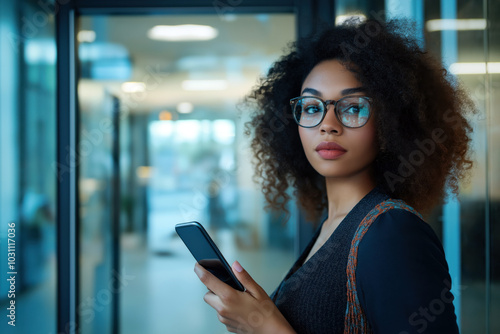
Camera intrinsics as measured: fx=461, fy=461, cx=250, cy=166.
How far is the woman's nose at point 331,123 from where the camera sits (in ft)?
3.64

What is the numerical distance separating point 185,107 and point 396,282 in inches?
141

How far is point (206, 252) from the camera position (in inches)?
43.1

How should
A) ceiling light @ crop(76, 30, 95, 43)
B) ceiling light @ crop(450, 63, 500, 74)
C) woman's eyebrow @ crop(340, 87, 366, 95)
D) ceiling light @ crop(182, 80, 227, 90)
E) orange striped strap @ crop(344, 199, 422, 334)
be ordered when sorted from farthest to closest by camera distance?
ceiling light @ crop(182, 80, 227, 90), ceiling light @ crop(76, 30, 95, 43), ceiling light @ crop(450, 63, 500, 74), woman's eyebrow @ crop(340, 87, 366, 95), orange striped strap @ crop(344, 199, 422, 334)

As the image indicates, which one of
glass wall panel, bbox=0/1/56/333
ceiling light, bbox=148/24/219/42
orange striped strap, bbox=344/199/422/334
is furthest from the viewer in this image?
ceiling light, bbox=148/24/219/42

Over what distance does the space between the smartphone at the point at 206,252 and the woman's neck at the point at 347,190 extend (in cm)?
34

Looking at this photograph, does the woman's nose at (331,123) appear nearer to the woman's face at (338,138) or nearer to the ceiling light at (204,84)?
the woman's face at (338,138)

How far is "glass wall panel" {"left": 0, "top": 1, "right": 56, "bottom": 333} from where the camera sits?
233 centimetres

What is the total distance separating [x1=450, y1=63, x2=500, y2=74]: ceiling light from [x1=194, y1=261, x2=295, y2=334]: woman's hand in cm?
122

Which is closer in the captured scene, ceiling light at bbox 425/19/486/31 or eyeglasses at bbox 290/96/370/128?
eyeglasses at bbox 290/96/370/128

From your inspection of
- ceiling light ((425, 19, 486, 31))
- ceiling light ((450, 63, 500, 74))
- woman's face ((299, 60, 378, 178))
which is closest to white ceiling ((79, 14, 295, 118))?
ceiling light ((425, 19, 486, 31))

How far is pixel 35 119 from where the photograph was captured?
256cm

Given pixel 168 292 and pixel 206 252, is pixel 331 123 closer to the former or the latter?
pixel 206 252

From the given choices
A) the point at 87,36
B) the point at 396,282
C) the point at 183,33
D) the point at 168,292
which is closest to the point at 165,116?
the point at 183,33

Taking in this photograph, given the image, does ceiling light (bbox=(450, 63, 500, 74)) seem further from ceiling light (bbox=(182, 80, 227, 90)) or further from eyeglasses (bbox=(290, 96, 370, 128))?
ceiling light (bbox=(182, 80, 227, 90))
